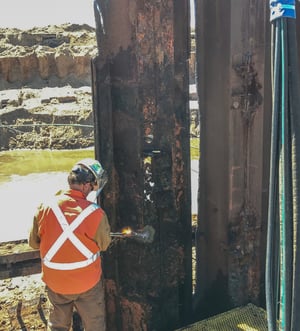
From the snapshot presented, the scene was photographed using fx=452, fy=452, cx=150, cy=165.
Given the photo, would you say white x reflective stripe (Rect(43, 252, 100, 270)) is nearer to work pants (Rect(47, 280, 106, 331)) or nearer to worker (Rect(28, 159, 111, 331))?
worker (Rect(28, 159, 111, 331))

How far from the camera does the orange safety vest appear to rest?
269 cm

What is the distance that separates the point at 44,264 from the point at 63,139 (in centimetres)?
1942

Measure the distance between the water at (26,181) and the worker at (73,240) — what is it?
459cm

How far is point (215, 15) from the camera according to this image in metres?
3.07

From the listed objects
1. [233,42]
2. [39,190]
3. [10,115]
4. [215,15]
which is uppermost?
[215,15]

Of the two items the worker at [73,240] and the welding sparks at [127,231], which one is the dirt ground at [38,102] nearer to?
the worker at [73,240]

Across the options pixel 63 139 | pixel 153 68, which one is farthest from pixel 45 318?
pixel 63 139

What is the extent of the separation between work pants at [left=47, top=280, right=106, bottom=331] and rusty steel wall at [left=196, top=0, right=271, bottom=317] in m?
0.92

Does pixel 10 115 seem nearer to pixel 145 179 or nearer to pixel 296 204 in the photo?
pixel 145 179

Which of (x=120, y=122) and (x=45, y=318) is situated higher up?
(x=120, y=122)

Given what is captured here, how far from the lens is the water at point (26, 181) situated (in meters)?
8.34

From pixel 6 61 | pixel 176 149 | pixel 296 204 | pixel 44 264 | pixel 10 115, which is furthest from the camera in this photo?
pixel 6 61

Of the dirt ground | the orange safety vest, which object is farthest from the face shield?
the dirt ground

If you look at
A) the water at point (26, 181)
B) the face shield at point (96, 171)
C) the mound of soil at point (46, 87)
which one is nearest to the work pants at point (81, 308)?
the face shield at point (96, 171)
